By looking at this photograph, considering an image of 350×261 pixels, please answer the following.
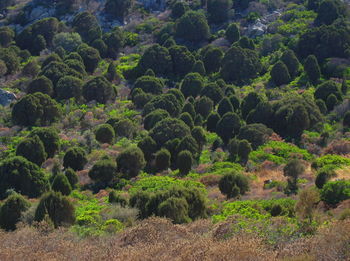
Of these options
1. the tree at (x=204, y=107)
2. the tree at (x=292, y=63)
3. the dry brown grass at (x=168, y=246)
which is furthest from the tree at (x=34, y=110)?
the dry brown grass at (x=168, y=246)

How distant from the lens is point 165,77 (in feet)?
180

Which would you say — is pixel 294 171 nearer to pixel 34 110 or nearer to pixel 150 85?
pixel 34 110

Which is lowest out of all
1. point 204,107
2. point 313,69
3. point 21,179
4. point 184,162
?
point 313,69

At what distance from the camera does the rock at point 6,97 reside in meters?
48.2

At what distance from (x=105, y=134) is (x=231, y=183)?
13.4 metres

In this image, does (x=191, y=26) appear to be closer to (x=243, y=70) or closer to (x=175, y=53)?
(x=175, y=53)

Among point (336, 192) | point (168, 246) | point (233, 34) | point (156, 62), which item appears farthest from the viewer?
point (233, 34)

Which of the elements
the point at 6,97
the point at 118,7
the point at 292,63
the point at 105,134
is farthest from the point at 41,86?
the point at 118,7

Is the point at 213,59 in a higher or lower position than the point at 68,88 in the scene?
lower

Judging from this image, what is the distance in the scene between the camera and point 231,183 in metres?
27.2

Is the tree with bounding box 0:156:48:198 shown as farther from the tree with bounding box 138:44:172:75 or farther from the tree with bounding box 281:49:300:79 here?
the tree with bounding box 281:49:300:79

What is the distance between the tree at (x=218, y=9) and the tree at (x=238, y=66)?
15.9 m

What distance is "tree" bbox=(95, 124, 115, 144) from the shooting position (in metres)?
37.7

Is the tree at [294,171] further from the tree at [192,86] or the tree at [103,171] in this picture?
the tree at [192,86]
